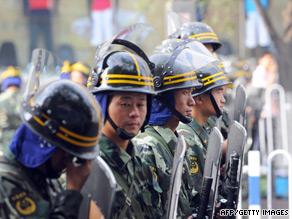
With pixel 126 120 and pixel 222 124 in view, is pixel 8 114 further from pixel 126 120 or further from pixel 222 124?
pixel 126 120

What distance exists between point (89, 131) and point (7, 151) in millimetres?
369

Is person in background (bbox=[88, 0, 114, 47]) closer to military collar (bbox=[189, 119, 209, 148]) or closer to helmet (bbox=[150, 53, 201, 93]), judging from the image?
military collar (bbox=[189, 119, 209, 148])

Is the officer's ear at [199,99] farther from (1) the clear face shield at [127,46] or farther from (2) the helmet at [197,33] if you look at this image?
(2) the helmet at [197,33]

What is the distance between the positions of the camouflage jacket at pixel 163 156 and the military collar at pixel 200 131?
90 cm

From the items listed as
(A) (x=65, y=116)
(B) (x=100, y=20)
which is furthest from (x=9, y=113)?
(B) (x=100, y=20)

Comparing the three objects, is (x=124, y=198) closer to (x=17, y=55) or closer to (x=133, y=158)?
(x=133, y=158)

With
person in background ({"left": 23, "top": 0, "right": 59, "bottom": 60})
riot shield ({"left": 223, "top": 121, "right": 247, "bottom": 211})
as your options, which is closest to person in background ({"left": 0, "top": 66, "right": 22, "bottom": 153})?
riot shield ({"left": 223, "top": 121, "right": 247, "bottom": 211})

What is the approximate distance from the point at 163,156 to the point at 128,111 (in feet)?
2.20

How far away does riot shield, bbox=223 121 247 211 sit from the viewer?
18.3ft

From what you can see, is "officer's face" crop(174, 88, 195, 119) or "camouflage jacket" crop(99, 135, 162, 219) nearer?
"camouflage jacket" crop(99, 135, 162, 219)

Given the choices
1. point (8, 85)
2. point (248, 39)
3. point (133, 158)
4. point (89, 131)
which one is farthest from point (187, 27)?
point (248, 39)

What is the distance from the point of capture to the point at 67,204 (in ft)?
10.7

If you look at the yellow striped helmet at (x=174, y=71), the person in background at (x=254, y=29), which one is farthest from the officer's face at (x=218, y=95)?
the person in background at (x=254, y=29)

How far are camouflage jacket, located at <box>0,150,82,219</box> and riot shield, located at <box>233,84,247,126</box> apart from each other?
3618 mm
